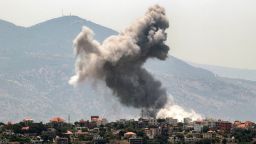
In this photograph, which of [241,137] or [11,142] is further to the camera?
[241,137]

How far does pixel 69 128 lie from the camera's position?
651 ft

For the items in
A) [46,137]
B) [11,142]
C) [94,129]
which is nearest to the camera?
[11,142]

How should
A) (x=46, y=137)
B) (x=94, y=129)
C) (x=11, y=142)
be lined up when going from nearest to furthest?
(x=11, y=142) → (x=46, y=137) → (x=94, y=129)

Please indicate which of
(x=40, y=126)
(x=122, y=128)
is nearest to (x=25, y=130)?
(x=40, y=126)

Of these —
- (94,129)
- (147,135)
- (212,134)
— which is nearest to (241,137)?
(212,134)

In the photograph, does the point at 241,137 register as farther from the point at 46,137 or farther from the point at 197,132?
the point at 46,137

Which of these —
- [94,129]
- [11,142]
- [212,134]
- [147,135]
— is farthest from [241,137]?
[11,142]

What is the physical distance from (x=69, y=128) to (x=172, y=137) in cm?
2368

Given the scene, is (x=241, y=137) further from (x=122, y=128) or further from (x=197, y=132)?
(x=122, y=128)

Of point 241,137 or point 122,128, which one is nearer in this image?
point 241,137

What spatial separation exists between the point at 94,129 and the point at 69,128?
5.48m

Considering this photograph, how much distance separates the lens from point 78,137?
184 metres

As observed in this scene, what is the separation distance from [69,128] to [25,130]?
1339 cm

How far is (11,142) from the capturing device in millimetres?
171125
